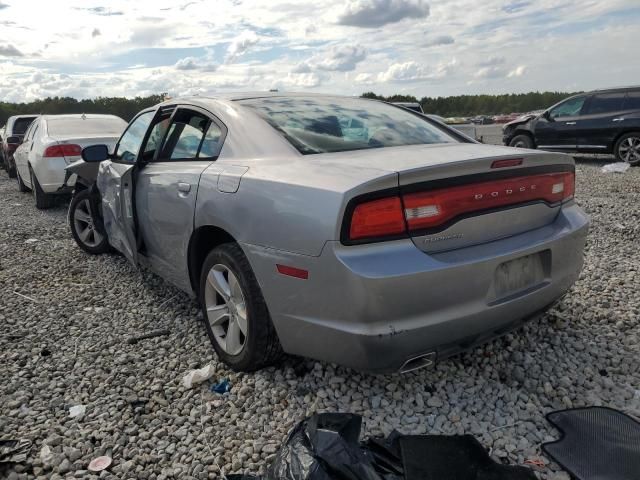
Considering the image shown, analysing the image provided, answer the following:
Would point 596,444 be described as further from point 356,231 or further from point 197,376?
point 197,376

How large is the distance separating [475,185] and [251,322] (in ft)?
4.15

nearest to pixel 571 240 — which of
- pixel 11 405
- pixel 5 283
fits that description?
pixel 11 405

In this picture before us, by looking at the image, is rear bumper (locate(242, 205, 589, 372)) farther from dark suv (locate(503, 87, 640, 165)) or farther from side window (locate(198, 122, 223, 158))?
dark suv (locate(503, 87, 640, 165))

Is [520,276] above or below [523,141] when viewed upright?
below

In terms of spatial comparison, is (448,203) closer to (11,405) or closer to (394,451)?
(394,451)

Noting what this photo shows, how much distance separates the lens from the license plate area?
7.95 ft

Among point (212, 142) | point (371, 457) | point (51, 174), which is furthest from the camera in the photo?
point (51, 174)

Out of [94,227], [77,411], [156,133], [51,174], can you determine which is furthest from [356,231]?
[51,174]

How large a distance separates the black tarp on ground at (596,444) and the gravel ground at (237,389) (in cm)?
7

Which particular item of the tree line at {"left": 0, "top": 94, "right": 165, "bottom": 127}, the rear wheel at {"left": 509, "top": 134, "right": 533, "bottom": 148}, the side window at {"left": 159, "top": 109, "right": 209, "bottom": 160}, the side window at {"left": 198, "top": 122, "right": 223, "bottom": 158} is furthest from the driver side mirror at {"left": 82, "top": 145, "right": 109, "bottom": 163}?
the tree line at {"left": 0, "top": 94, "right": 165, "bottom": 127}

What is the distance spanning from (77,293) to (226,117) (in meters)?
2.38

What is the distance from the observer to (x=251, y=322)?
2691mm

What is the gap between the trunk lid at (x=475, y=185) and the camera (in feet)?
7.42

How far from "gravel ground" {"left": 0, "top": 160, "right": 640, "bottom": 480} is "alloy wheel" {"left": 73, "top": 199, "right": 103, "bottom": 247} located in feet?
5.25
